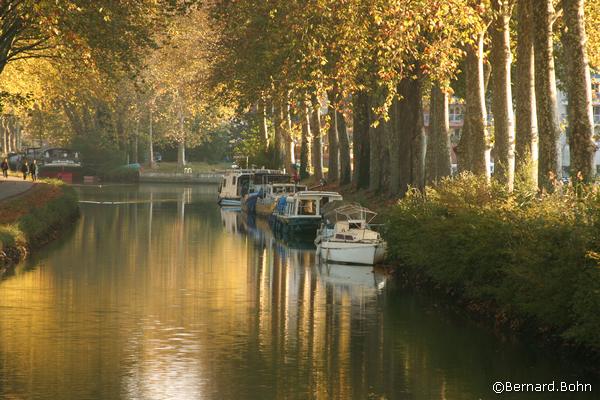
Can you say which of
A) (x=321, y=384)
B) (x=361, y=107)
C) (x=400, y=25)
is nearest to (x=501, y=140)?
(x=400, y=25)

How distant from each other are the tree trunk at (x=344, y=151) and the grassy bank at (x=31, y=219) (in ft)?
52.5

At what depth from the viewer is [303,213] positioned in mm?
56219

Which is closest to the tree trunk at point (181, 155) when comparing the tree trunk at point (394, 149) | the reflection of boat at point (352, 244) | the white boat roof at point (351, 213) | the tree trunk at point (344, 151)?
the tree trunk at point (344, 151)

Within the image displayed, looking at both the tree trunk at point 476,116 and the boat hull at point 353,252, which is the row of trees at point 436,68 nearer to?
the tree trunk at point 476,116

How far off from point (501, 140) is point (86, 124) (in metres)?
93.5

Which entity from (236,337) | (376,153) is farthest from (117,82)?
(236,337)

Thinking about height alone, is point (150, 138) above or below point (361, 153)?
above

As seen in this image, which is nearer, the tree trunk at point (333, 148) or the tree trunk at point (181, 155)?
the tree trunk at point (333, 148)

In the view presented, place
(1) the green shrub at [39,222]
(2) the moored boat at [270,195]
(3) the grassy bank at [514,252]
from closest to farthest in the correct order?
(3) the grassy bank at [514,252] < (1) the green shrub at [39,222] < (2) the moored boat at [270,195]

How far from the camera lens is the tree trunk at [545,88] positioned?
3073cm

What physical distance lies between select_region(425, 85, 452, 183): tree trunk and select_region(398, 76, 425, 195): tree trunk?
2129mm

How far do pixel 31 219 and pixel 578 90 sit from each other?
2433cm

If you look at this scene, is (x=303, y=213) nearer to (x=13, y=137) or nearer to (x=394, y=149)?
(x=394, y=149)

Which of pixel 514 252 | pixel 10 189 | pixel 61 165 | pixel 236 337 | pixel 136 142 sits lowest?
pixel 236 337
